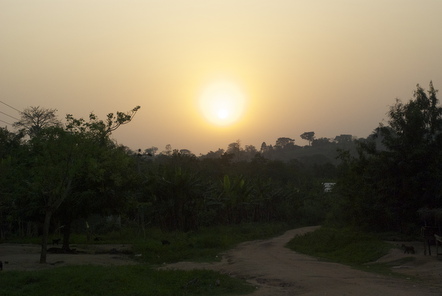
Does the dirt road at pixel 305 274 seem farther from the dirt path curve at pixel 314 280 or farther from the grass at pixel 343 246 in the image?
the grass at pixel 343 246

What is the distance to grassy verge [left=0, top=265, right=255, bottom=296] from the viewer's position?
13.1 meters

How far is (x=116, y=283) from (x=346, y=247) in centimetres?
1567

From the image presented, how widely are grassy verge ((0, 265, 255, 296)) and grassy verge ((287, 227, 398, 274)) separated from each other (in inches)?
272

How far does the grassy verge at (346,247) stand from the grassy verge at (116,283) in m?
6.92

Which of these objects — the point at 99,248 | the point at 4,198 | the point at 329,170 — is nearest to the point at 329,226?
the point at 99,248

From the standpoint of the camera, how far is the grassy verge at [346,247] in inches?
Result: 843

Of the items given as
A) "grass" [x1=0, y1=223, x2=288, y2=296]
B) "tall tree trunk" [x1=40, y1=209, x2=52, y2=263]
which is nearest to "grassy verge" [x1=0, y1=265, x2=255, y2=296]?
"grass" [x1=0, y1=223, x2=288, y2=296]

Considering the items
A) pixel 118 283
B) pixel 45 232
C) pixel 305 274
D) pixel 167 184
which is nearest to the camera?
pixel 118 283

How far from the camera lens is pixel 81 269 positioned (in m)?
15.5

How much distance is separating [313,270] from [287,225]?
32.6 meters

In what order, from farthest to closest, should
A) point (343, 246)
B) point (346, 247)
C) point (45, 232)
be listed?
point (343, 246)
point (346, 247)
point (45, 232)

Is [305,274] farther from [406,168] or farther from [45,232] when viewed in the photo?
[406,168]

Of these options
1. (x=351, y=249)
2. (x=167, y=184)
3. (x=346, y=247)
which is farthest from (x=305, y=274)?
(x=167, y=184)

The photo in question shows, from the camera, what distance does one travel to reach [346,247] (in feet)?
83.6
